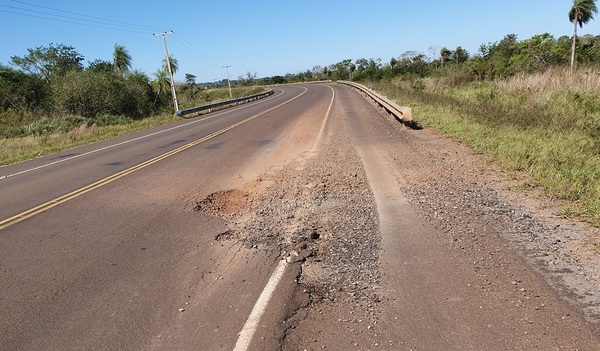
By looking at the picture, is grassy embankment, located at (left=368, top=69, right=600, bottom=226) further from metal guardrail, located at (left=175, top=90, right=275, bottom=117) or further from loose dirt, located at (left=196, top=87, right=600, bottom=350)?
metal guardrail, located at (left=175, top=90, right=275, bottom=117)

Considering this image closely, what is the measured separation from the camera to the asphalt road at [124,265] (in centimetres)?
357

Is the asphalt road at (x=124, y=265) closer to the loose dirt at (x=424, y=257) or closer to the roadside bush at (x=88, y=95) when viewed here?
the loose dirt at (x=424, y=257)

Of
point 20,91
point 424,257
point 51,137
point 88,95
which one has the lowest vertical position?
point 424,257

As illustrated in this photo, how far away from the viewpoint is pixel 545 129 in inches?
402

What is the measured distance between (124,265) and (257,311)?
6.90 feet

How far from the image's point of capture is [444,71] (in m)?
39.2

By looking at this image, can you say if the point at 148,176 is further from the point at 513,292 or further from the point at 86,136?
the point at 86,136

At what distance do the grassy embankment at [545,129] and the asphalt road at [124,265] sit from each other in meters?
4.49

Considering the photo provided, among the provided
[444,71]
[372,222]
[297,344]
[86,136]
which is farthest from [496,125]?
[444,71]

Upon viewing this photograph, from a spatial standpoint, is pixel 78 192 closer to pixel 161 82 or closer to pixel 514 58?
pixel 514 58

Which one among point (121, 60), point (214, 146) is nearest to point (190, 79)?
point (121, 60)

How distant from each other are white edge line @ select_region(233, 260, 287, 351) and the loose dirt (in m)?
0.26

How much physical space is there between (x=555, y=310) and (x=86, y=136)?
884 inches

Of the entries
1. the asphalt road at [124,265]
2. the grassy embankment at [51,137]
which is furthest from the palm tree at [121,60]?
the asphalt road at [124,265]
